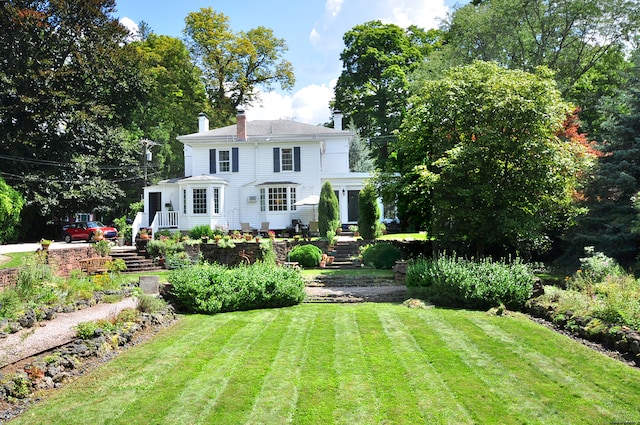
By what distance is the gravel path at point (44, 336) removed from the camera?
647cm

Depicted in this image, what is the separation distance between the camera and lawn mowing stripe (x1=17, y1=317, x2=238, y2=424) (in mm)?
5148

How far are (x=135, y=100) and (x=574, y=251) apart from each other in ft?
94.2

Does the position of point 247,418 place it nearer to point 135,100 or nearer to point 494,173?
point 494,173

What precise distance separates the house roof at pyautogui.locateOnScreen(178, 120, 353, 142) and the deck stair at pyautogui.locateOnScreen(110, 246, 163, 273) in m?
9.47

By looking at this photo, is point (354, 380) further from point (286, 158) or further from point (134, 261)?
point (286, 158)

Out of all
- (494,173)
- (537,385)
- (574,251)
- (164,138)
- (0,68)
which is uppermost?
(0,68)

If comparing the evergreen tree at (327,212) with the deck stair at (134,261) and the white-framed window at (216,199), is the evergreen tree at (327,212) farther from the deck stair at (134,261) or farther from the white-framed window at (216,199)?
the deck stair at (134,261)

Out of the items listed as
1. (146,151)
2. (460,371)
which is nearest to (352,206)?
(146,151)

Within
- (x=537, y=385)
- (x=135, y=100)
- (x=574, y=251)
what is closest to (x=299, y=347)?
(x=537, y=385)

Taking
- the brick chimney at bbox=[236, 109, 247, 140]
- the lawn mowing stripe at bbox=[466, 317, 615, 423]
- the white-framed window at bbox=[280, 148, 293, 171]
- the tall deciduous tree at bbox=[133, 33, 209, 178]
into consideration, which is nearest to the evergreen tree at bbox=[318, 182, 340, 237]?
the white-framed window at bbox=[280, 148, 293, 171]

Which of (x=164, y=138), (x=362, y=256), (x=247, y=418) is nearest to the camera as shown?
(x=247, y=418)

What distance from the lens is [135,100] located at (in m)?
32.6

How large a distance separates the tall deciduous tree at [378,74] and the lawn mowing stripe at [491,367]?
28.0 meters

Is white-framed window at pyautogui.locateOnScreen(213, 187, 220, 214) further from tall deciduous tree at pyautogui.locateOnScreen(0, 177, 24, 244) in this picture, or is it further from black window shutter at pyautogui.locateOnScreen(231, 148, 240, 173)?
tall deciduous tree at pyautogui.locateOnScreen(0, 177, 24, 244)
